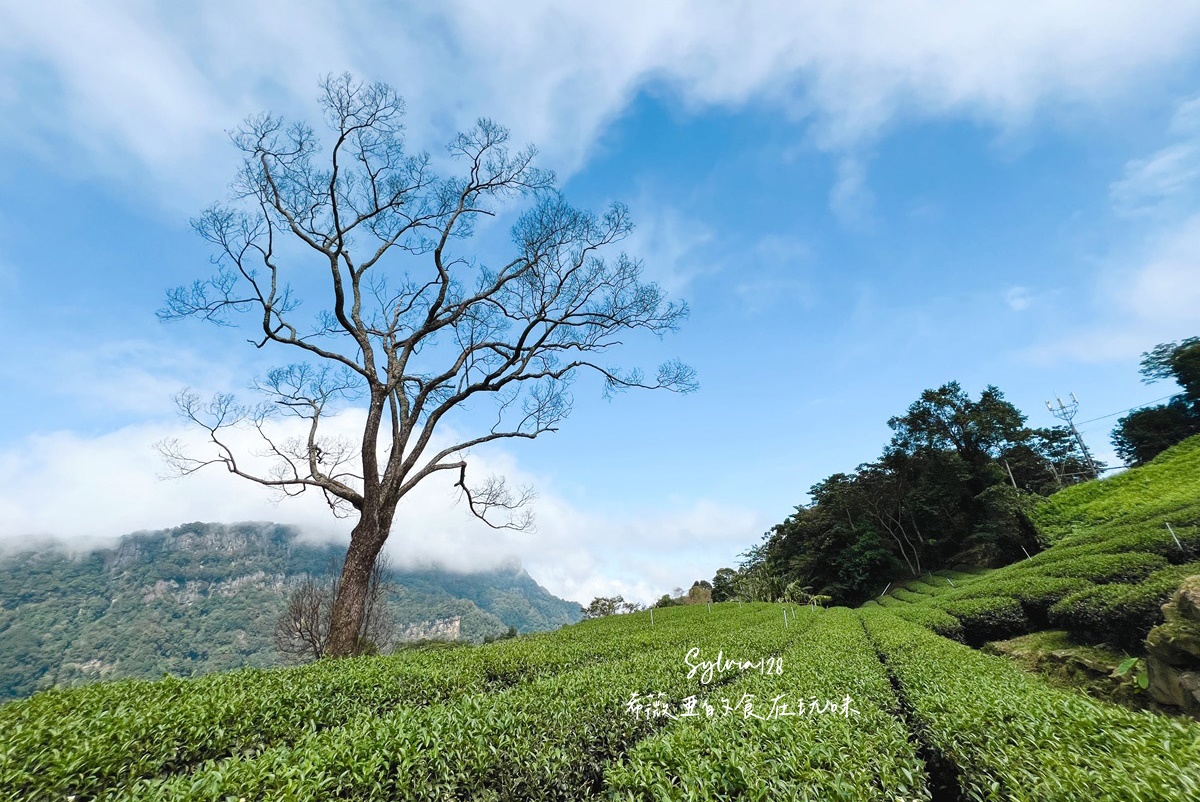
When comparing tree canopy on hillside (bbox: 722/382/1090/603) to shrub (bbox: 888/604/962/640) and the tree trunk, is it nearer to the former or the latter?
shrub (bbox: 888/604/962/640)

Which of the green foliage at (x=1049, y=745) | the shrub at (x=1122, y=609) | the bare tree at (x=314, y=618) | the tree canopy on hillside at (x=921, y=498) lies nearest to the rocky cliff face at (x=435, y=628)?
the bare tree at (x=314, y=618)

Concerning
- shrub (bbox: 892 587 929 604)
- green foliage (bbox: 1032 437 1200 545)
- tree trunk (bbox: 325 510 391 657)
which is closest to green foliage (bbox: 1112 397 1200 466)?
green foliage (bbox: 1032 437 1200 545)

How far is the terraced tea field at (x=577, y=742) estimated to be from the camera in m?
2.81

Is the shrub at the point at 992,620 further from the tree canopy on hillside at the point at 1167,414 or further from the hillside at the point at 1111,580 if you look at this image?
the tree canopy on hillside at the point at 1167,414

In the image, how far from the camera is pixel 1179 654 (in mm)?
6168

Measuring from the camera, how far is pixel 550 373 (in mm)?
12828

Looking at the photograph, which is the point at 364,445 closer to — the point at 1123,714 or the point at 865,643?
the point at 1123,714

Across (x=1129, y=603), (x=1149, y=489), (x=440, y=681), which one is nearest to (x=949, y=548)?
(x=1149, y=489)

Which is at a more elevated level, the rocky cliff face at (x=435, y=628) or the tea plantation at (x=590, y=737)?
the tea plantation at (x=590, y=737)

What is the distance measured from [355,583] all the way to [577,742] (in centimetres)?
660

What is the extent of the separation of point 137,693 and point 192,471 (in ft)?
21.7

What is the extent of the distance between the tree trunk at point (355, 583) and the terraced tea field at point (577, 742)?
9.46 feet

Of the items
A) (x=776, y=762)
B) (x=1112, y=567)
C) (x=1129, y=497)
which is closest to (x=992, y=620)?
(x=1112, y=567)

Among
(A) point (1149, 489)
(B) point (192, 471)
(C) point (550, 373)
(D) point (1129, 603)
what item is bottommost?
(D) point (1129, 603)
